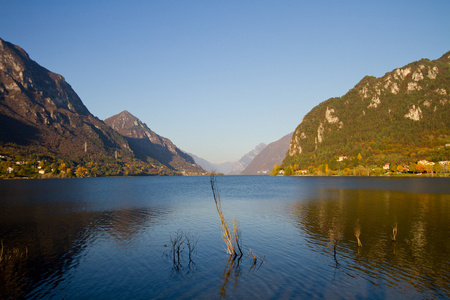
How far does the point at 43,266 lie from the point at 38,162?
215136mm

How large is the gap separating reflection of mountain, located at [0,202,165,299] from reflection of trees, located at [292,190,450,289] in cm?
1711

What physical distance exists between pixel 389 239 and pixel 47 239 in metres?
28.6

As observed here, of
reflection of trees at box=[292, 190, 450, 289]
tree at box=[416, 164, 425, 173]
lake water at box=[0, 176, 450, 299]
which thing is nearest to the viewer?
lake water at box=[0, 176, 450, 299]

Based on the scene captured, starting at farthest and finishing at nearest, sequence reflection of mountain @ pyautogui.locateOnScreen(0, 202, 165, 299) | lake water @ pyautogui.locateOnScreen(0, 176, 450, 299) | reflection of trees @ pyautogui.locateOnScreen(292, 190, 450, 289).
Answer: reflection of trees @ pyautogui.locateOnScreen(292, 190, 450, 289), reflection of mountain @ pyautogui.locateOnScreen(0, 202, 165, 299), lake water @ pyautogui.locateOnScreen(0, 176, 450, 299)

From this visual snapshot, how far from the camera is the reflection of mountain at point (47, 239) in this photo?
14.7 meters

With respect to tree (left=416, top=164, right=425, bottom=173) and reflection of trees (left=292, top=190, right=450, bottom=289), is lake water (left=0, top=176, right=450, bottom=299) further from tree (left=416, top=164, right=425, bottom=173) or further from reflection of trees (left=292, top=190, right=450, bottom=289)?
tree (left=416, top=164, right=425, bottom=173)

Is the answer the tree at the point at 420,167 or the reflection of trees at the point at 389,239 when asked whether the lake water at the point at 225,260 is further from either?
the tree at the point at 420,167

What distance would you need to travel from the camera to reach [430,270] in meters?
15.6

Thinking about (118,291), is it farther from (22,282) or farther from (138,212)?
(138,212)

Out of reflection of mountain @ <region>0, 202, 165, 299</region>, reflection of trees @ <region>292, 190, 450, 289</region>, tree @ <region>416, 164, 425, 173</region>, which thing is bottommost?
reflection of mountain @ <region>0, 202, 165, 299</region>

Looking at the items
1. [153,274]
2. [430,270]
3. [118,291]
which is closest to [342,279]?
[430,270]

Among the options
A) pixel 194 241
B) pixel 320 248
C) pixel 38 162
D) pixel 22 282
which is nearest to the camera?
pixel 22 282

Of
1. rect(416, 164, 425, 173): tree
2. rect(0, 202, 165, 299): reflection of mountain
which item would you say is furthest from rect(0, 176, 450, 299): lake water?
rect(416, 164, 425, 173): tree

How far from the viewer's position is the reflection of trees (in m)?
15.7
